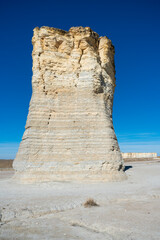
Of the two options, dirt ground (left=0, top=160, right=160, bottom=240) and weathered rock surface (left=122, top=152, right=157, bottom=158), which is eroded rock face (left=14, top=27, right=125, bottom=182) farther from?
weathered rock surface (left=122, top=152, right=157, bottom=158)

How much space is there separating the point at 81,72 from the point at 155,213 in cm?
1065

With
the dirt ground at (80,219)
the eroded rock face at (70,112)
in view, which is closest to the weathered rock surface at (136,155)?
the eroded rock face at (70,112)

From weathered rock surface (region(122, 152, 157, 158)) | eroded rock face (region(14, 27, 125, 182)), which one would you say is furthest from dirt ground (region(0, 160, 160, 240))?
weathered rock surface (region(122, 152, 157, 158))

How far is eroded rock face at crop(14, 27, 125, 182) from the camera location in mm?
11977

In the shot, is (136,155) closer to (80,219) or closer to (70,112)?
(70,112)

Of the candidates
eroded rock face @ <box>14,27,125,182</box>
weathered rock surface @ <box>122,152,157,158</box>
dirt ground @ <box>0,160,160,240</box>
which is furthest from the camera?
weathered rock surface @ <box>122,152,157,158</box>

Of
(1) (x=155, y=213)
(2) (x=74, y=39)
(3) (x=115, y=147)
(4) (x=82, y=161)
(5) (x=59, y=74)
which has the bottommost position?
(1) (x=155, y=213)

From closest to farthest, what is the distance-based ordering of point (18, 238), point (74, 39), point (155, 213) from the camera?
1. point (18, 238)
2. point (155, 213)
3. point (74, 39)

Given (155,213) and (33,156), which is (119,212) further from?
(33,156)

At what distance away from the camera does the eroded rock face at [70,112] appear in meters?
12.0

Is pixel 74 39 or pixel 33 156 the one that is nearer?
pixel 33 156

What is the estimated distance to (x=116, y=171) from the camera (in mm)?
12188

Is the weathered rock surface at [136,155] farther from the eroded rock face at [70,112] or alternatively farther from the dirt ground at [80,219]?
the dirt ground at [80,219]

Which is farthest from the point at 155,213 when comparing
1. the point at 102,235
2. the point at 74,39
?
the point at 74,39
